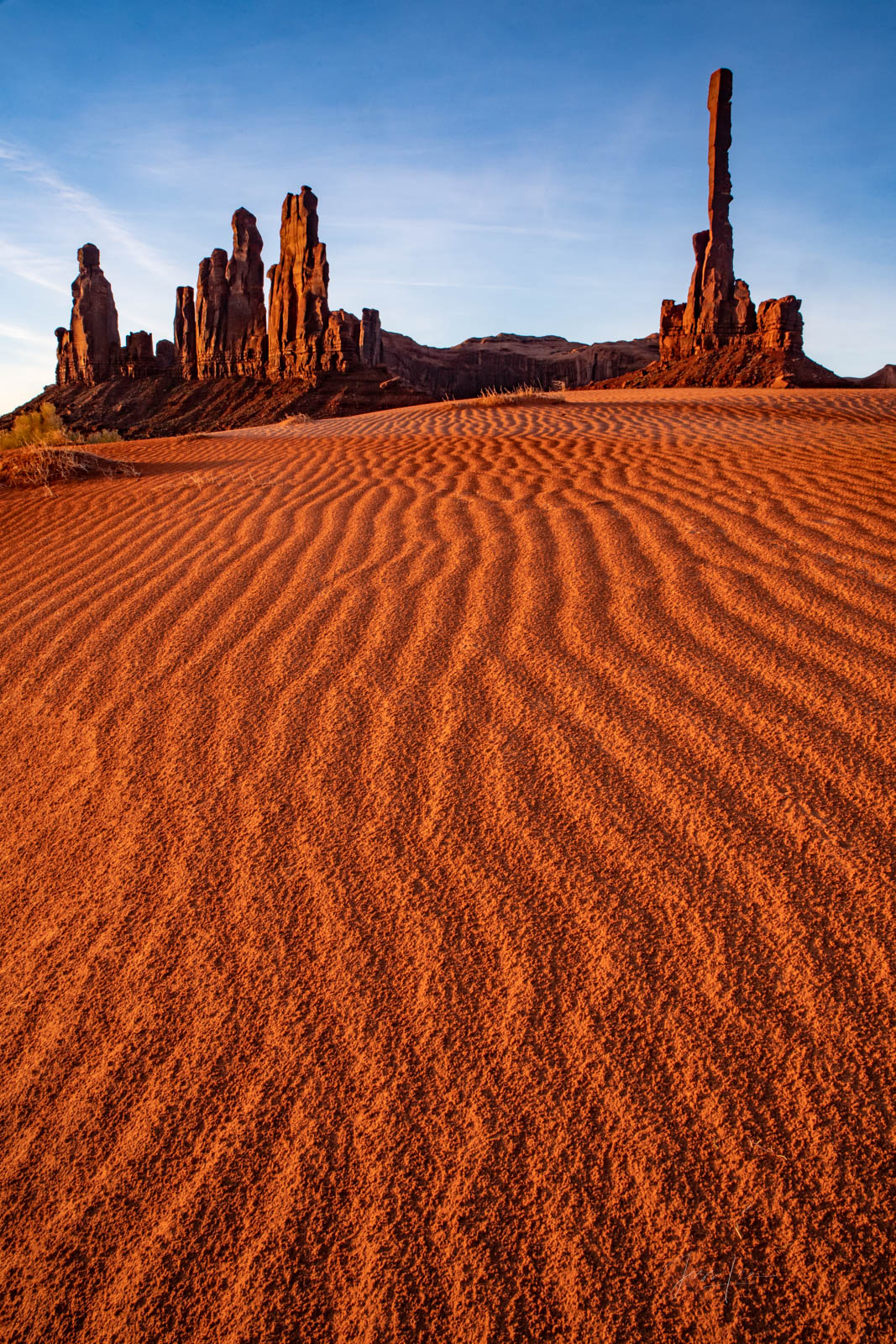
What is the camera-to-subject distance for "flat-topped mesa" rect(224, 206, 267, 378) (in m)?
55.0

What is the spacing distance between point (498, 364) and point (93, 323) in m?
37.3

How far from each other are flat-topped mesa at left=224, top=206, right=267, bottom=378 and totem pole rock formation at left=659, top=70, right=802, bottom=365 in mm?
30088

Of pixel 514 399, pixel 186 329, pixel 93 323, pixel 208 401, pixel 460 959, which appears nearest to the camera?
pixel 460 959

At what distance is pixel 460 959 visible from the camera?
147cm

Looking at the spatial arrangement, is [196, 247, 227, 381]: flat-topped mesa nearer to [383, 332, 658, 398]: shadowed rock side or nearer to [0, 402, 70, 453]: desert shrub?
[383, 332, 658, 398]: shadowed rock side

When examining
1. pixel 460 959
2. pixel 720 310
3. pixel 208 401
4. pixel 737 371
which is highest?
pixel 720 310

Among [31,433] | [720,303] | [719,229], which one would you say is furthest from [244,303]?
[31,433]

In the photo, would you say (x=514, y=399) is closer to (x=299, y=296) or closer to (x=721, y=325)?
(x=721, y=325)

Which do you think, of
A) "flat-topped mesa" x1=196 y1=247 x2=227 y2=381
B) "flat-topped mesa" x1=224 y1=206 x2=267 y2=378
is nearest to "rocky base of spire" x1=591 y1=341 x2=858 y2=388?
"flat-topped mesa" x1=224 y1=206 x2=267 y2=378

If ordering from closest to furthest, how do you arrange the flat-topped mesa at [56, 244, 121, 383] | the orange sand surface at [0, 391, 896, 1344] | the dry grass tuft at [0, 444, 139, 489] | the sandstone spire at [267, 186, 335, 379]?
1. the orange sand surface at [0, 391, 896, 1344]
2. the dry grass tuft at [0, 444, 139, 489]
3. the sandstone spire at [267, 186, 335, 379]
4. the flat-topped mesa at [56, 244, 121, 383]

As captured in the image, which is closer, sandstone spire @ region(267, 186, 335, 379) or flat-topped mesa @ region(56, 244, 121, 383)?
sandstone spire @ region(267, 186, 335, 379)

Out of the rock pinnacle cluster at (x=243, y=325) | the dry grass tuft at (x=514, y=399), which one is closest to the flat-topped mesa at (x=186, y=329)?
the rock pinnacle cluster at (x=243, y=325)

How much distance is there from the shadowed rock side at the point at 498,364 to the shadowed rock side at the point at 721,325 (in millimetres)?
26854

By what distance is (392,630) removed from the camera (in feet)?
9.15
